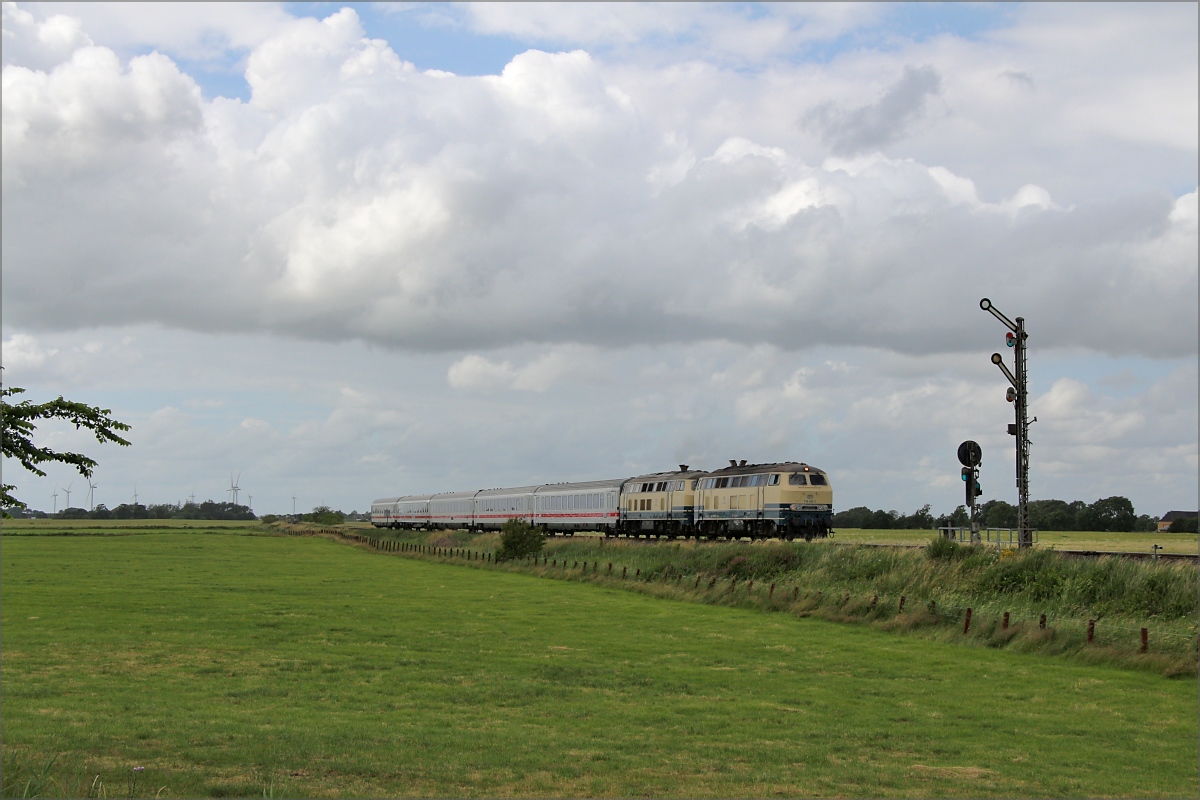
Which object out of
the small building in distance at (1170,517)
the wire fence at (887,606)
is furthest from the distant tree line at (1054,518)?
the wire fence at (887,606)

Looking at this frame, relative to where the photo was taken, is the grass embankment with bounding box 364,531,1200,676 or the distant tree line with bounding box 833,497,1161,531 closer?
the grass embankment with bounding box 364,531,1200,676

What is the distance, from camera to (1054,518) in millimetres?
110312

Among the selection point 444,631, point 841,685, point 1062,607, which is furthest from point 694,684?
point 1062,607

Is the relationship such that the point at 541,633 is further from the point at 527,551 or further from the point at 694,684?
the point at 527,551

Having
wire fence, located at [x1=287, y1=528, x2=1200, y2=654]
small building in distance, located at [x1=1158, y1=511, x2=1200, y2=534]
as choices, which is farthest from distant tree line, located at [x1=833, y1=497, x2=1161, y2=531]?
wire fence, located at [x1=287, y1=528, x2=1200, y2=654]

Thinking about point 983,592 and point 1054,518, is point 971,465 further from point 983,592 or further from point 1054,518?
point 1054,518

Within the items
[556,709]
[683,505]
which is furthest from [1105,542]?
[556,709]

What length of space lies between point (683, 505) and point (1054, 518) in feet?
197

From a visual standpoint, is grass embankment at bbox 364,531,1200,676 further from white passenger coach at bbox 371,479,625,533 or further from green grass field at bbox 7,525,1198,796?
white passenger coach at bbox 371,479,625,533

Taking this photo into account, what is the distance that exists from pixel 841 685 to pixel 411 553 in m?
59.6

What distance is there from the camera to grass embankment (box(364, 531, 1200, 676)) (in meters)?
25.7

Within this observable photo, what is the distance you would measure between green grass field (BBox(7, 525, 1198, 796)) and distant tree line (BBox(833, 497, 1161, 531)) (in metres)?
69.3

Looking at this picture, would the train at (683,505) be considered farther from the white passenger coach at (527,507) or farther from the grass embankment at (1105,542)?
the grass embankment at (1105,542)

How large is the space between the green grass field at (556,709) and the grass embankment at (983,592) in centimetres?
105
